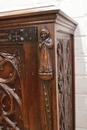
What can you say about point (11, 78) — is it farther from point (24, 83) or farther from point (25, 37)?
point (25, 37)

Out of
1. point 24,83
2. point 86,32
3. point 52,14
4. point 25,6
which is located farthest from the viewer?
point 25,6

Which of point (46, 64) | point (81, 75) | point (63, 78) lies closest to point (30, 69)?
point (46, 64)

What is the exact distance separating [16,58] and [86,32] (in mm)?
604

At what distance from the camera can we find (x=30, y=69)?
712mm

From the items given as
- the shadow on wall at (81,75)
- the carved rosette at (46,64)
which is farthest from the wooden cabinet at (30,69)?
the shadow on wall at (81,75)

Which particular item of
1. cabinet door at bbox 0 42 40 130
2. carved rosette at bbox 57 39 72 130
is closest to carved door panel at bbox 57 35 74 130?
carved rosette at bbox 57 39 72 130

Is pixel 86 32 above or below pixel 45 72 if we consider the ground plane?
above

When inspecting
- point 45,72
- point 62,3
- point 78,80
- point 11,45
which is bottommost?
point 78,80

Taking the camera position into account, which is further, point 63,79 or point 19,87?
point 63,79

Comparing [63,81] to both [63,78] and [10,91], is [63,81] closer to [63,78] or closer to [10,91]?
[63,78]

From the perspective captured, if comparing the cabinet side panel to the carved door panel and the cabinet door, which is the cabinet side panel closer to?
the carved door panel

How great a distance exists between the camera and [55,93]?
0.69 m

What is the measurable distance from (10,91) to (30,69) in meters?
0.14

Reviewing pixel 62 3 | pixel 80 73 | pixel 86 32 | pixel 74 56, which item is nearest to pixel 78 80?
pixel 80 73
